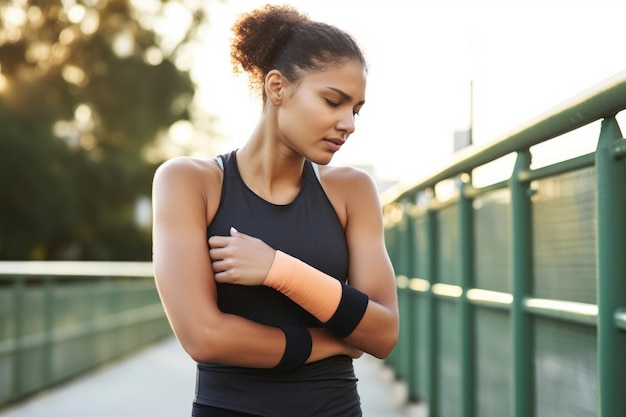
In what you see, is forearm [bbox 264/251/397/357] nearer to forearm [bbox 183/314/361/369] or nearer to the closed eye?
forearm [bbox 183/314/361/369]

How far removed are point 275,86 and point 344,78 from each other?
0.22 m

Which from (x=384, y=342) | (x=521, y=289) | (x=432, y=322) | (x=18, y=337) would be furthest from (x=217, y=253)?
(x=18, y=337)

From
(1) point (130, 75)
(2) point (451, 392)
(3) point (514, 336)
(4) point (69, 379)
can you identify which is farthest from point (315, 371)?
(1) point (130, 75)

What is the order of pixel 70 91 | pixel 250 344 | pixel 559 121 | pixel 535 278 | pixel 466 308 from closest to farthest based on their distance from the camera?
1. pixel 250 344
2. pixel 559 121
3. pixel 535 278
4. pixel 466 308
5. pixel 70 91

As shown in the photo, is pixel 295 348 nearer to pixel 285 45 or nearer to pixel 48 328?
pixel 285 45

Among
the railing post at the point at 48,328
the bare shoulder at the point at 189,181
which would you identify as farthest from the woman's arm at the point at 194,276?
the railing post at the point at 48,328

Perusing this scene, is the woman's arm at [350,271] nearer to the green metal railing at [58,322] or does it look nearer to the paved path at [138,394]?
the paved path at [138,394]

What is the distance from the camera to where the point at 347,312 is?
104 inches

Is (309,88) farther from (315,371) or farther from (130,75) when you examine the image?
(130,75)

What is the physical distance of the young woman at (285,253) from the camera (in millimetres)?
2549

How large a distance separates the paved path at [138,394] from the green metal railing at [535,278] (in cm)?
235

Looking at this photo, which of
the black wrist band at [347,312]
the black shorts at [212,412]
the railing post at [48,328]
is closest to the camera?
the black shorts at [212,412]

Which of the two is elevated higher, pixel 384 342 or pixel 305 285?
pixel 305 285

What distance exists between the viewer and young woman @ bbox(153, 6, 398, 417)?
2.55 meters
